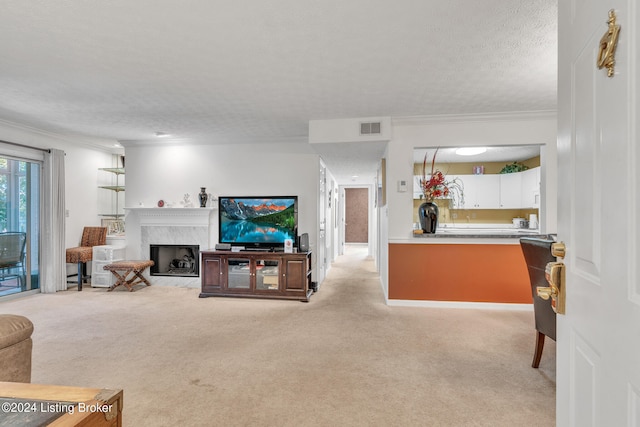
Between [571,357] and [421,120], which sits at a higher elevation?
[421,120]

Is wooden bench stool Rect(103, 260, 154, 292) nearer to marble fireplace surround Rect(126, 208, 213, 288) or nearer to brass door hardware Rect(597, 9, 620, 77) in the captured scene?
marble fireplace surround Rect(126, 208, 213, 288)

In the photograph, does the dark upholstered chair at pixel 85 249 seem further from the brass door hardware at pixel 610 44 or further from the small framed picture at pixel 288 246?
the brass door hardware at pixel 610 44

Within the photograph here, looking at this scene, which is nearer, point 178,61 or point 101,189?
point 178,61

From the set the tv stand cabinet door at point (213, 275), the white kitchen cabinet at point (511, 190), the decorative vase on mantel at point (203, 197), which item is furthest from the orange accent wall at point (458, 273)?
the decorative vase on mantel at point (203, 197)

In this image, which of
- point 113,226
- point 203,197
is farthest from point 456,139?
point 113,226

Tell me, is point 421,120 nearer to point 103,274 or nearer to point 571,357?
point 571,357

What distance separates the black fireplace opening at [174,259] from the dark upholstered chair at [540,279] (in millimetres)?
4602

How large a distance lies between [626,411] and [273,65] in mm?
2800

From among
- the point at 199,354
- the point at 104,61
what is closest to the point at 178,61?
the point at 104,61

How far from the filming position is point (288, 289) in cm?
449

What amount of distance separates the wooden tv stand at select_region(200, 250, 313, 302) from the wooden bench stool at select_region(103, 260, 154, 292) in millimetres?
1118

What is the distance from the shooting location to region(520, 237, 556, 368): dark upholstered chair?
2230mm

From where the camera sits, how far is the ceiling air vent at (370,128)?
4.14 m

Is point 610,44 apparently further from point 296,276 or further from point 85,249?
point 85,249
